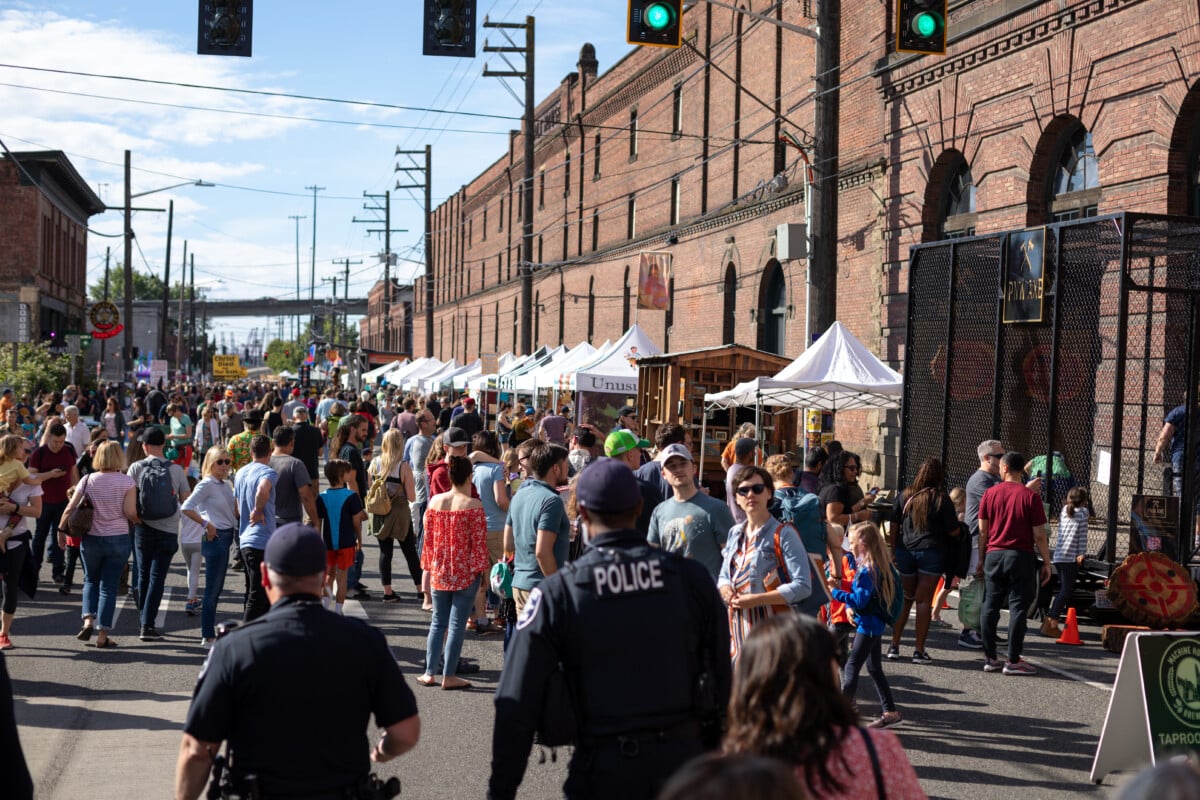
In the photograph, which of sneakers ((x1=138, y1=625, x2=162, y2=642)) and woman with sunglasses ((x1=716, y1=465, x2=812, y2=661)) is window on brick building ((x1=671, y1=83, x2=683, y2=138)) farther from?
woman with sunglasses ((x1=716, y1=465, x2=812, y2=661))

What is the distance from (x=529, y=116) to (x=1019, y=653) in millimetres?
26587

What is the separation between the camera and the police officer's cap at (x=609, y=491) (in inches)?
172

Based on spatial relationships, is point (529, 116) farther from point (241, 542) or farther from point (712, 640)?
point (712, 640)

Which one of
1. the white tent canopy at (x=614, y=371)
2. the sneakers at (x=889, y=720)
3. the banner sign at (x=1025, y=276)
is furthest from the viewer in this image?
the white tent canopy at (x=614, y=371)

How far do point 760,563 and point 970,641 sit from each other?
552cm

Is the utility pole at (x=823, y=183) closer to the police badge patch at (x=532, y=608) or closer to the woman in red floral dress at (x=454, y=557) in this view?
the woman in red floral dress at (x=454, y=557)

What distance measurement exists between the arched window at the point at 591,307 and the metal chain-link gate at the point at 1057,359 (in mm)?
31729

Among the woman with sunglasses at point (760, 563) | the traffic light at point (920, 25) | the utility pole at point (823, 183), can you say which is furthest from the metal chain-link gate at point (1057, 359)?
the woman with sunglasses at point (760, 563)

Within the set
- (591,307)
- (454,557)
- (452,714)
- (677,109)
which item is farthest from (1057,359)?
(591,307)

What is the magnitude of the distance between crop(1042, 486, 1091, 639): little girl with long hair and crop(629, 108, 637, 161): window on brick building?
33299 mm

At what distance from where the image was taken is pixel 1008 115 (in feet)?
67.1

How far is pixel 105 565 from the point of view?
1084 cm

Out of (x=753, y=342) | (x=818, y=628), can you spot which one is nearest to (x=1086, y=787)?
(x=818, y=628)

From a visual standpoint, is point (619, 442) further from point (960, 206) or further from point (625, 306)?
point (625, 306)
